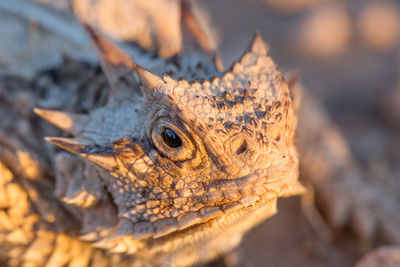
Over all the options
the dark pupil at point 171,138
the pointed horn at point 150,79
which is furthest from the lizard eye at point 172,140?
the pointed horn at point 150,79

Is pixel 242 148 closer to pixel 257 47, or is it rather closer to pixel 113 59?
pixel 257 47

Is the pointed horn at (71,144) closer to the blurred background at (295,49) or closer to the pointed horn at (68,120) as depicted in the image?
the pointed horn at (68,120)

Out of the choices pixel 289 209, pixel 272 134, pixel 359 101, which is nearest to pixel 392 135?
pixel 359 101

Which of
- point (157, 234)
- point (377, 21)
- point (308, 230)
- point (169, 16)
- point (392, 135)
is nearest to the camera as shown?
point (157, 234)

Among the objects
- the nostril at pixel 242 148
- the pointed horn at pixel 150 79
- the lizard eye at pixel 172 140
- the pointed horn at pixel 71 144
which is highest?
the pointed horn at pixel 150 79

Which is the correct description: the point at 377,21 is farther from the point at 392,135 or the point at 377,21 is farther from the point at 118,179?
the point at 118,179

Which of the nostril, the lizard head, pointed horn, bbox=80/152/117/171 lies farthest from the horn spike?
pointed horn, bbox=80/152/117/171

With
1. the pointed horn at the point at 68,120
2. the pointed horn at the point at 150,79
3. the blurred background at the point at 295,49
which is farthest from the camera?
the blurred background at the point at 295,49

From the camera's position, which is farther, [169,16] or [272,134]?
[169,16]
